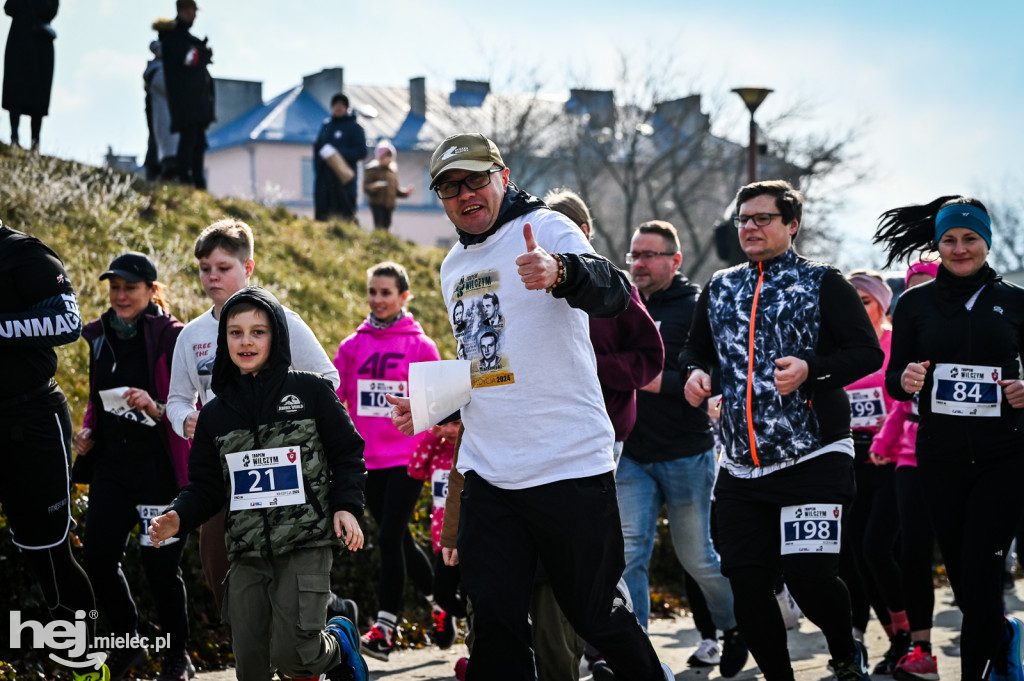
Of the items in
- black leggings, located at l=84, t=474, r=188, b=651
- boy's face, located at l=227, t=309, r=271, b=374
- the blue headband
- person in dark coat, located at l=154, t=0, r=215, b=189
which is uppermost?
person in dark coat, located at l=154, t=0, r=215, b=189

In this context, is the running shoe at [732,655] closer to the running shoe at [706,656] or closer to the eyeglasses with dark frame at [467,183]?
the running shoe at [706,656]

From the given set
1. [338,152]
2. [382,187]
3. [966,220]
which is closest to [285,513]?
[966,220]

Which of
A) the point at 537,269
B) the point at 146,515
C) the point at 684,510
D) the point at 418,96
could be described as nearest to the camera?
the point at 537,269

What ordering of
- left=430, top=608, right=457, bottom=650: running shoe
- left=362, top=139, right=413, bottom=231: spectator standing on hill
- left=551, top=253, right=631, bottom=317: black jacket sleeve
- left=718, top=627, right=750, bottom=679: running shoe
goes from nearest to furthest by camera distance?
1. left=551, top=253, right=631, bottom=317: black jacket sleeve
2. left=718, top=627, right=750, bottom=679: running shoe
3. left=430, top=608, right=457, bottom=650: running shoe
4. left=362, top=139, right=413, bottom=231: spectator standing on hill

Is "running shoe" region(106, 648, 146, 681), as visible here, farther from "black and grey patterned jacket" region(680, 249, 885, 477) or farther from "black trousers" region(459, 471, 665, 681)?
"black and grey patterned jacket" region(680, 249, 885, 477)

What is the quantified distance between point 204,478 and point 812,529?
2.53 metres

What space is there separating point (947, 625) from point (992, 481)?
144 inches

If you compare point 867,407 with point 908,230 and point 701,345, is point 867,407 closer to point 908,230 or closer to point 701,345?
point 908,230

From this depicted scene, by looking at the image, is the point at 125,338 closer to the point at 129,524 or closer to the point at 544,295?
the point at 129,524

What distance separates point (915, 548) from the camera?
6910 mm

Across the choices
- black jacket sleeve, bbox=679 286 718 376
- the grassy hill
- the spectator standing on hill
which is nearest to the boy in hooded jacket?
black jacket sleeve, bbox=679 286 718 376

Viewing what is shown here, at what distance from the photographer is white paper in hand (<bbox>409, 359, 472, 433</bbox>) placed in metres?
4.68

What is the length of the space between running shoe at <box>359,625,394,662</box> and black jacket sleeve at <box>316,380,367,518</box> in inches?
95.8

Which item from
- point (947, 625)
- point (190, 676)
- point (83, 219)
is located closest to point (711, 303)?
point (190, 676)
